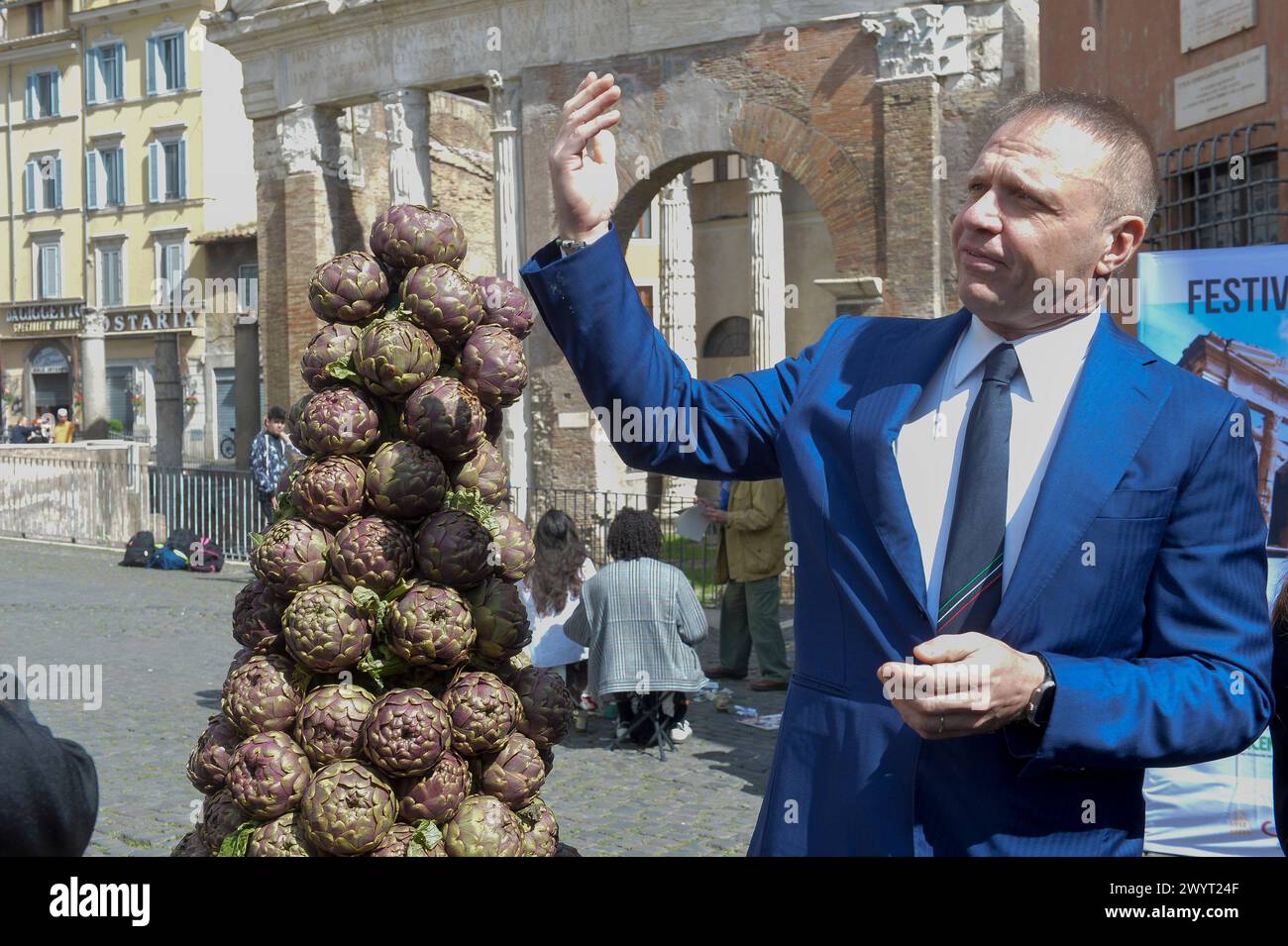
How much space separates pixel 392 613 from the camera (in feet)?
9.49

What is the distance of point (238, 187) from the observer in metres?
42.4

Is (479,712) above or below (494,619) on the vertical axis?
below

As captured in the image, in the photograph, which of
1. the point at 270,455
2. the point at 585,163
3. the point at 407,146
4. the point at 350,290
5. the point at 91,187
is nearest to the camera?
the point at 585,163

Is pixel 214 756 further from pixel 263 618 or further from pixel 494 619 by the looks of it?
pixel 494 619

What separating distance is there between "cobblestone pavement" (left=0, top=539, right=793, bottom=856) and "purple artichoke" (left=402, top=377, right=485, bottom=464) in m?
1.12

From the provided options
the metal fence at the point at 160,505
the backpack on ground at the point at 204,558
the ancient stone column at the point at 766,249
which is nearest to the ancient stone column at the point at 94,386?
the metal fence at the point at 160,505

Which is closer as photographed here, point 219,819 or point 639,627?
point 219,819

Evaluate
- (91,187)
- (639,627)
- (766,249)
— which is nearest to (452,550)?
(639,627)

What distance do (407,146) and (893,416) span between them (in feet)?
54.9

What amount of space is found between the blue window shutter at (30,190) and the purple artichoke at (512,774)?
162 ft

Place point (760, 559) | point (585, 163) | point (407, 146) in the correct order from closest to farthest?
point (585, 163) < point (760, 559) < point (407, 146)

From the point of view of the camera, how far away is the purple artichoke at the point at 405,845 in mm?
2742

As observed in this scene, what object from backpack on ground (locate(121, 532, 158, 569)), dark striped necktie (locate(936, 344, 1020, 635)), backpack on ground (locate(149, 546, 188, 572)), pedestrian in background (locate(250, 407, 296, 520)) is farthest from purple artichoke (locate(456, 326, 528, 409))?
backpack on ground (locate(121, 532, 158, 569))

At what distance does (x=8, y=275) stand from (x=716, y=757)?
46.5 meters
